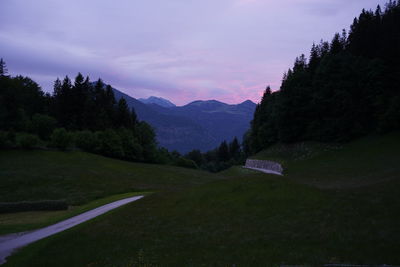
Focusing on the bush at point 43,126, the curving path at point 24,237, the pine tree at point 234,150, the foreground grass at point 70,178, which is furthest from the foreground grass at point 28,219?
the pine tree at point 234,150

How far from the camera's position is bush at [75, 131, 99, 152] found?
66.1 m

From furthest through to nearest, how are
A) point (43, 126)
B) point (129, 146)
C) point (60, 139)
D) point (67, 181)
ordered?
point (129, 146) < point (43, 126) < point (60, 139) < point (67, 181)

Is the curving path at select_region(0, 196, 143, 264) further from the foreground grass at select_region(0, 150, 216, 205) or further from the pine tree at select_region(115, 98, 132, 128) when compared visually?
the pine tree at select_region(115, 98, 132, 128)

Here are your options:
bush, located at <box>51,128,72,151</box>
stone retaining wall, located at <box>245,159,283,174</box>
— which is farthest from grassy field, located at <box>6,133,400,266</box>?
bush, located at <box>51,128,72,151</box>

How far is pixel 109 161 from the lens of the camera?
59.9 m

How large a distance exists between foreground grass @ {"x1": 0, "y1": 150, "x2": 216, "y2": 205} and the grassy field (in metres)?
17.5

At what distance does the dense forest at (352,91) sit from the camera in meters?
50.8

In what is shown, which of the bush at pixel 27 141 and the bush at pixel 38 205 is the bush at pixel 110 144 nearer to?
the bush at pixel 27 141

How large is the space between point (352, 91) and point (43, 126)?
65079 millimetres

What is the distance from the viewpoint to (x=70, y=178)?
4334cm

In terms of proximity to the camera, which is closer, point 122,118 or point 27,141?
point 27,141

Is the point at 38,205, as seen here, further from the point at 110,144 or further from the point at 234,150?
the point at 234,150

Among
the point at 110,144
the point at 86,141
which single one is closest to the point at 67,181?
the point at 86,141

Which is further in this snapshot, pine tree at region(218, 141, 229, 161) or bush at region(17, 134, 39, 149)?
pine tree at region(218, 141, 229, 161)
